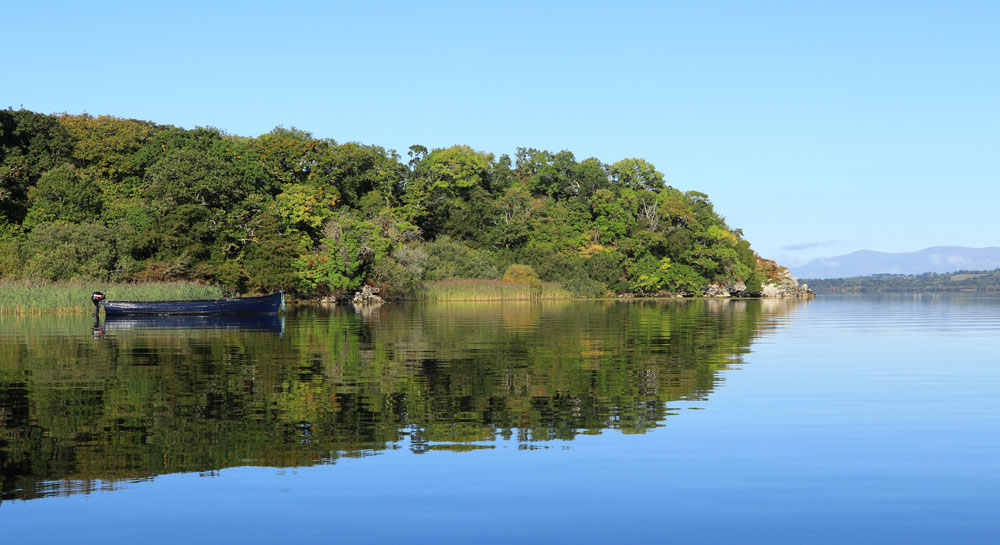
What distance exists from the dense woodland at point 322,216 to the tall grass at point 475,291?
2140mm

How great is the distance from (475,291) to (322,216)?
15669 mm

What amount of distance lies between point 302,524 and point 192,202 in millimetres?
66449

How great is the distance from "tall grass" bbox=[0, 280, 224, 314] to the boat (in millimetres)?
3281

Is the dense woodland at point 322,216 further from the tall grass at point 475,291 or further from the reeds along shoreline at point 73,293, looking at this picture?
the reeds along shoreline at point 73,293

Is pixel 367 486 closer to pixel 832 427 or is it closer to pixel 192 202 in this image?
pixel 832 427

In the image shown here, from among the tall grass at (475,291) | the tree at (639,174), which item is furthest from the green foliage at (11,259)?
the tree at (639,174)

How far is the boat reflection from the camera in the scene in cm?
3906

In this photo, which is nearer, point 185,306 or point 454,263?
point 185,306

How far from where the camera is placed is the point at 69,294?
52938mm

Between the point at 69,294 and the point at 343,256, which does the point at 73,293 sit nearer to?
the point at 69,294

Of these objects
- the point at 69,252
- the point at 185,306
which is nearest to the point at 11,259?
the point at 69,252

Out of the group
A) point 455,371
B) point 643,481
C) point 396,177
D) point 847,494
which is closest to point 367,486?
point 643,481

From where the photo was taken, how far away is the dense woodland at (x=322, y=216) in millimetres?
66500

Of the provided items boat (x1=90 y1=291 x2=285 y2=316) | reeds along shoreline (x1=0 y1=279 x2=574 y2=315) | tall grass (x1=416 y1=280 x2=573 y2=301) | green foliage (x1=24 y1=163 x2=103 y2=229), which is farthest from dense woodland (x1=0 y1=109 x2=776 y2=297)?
A: boat (x1=90 y1=291 x2=285 y2=316)
